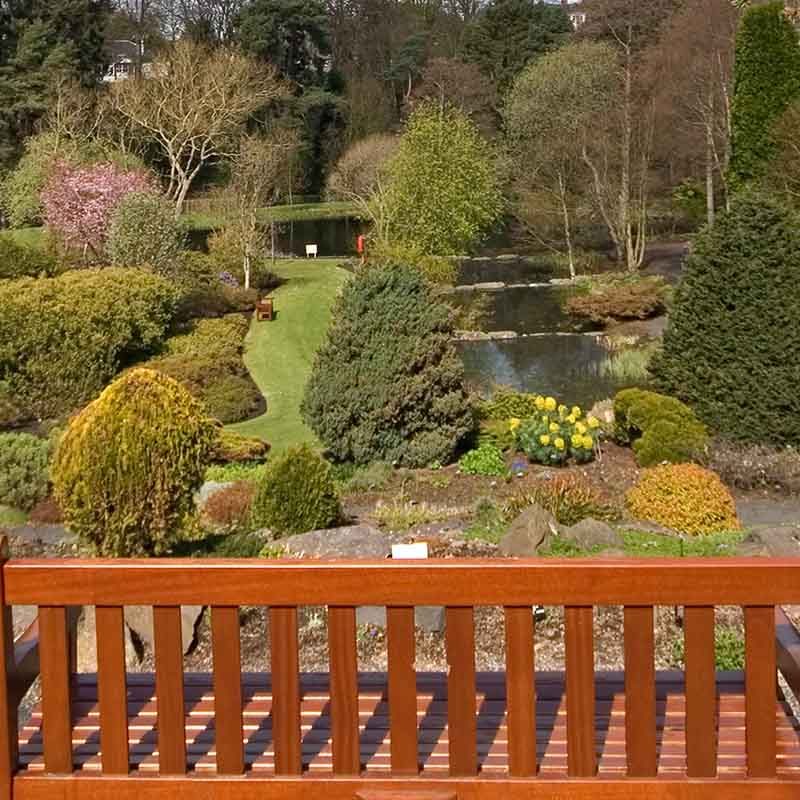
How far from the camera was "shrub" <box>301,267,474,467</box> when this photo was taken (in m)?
11.7

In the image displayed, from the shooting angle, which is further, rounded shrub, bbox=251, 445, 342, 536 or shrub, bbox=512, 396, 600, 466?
shrub, bbox=512, 396, 600, 466

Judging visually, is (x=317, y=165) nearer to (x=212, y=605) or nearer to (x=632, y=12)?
(x=632, y=12)

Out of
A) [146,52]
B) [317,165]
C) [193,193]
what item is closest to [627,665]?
[193,193]

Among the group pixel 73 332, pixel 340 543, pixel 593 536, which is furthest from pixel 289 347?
pixel 593 536

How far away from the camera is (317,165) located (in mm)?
47344

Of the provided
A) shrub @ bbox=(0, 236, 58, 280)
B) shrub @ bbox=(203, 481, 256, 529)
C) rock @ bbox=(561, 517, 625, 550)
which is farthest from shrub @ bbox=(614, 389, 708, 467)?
shrub @ bbox=(0, 236, 58, 280)

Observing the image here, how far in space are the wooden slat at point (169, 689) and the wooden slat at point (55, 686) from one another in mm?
199

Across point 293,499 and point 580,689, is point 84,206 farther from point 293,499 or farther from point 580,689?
point 580,689

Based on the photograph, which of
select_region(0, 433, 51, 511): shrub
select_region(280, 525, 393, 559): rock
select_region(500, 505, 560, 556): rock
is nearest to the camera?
select_region(500, 505, 560, 556): rock

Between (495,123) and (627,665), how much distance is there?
138 ft

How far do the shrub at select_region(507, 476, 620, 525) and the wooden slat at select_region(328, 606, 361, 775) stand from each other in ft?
20.5

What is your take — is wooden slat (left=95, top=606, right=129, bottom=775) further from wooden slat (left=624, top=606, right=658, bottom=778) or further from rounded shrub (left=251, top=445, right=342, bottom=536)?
rounded shrub (left=251, top=445, right=342, bottom=536)

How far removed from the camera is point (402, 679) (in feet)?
8.13

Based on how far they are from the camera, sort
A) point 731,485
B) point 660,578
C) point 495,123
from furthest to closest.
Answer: point 495,123
point 731,485
point 660,578
